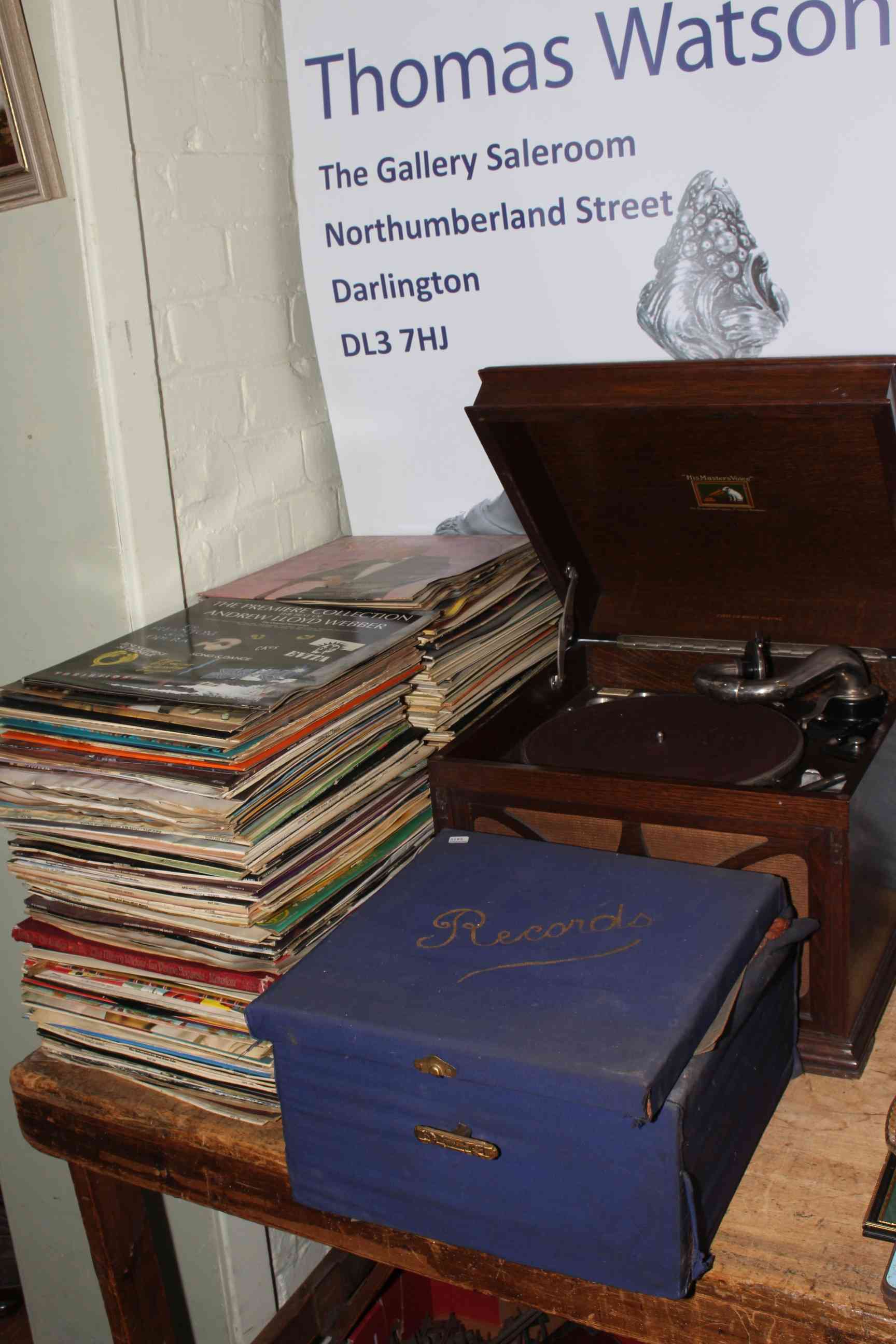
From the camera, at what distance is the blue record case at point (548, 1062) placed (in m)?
0.96

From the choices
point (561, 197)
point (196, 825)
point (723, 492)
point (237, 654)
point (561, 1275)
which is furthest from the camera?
point (561, 197)

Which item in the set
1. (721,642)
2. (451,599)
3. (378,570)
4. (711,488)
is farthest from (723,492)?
(378,570)

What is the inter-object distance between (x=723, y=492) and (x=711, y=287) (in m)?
0.30

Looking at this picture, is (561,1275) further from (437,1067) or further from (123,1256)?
(123,1256)

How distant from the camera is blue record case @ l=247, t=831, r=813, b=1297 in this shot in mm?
958

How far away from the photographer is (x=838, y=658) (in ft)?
4.84

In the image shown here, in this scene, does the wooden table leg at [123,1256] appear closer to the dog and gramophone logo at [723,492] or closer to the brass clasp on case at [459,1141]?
the brass clasp on case at [459,1141]

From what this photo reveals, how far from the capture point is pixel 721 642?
1.71 meters

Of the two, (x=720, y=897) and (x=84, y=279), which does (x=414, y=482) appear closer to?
(x=84, y=279)

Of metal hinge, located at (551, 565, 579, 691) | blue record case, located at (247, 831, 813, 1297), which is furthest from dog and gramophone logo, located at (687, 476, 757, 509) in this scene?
blue record case, located at (247, 831, 813, 1297)

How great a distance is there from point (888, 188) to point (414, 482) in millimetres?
785

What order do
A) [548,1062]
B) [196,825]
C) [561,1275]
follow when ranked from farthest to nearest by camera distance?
[196,825] < [561,1275] < [548,1062]

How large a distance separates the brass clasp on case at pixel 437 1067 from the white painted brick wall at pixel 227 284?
880mm

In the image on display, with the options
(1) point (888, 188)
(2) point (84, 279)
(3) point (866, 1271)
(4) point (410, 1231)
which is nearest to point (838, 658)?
(1) point (888, 188)
